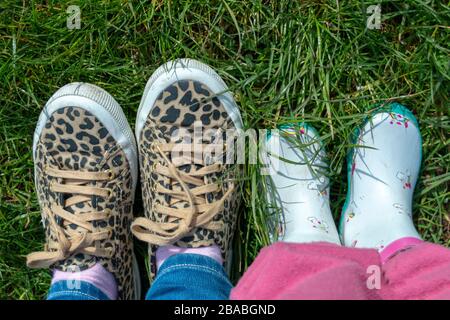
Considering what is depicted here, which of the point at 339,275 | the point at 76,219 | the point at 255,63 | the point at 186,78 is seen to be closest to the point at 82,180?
the point at 76,219

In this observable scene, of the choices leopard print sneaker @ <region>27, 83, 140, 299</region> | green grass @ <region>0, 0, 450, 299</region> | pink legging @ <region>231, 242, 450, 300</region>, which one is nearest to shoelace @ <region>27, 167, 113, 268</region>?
leopard print sneaker @ <region>27, 83, 140, 299</region>

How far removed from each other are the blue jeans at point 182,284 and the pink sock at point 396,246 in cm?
35

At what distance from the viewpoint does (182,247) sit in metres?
1.25

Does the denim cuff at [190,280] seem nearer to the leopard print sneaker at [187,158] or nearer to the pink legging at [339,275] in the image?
the leopard print sneaker at [187,158]

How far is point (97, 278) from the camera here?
4.09 ft

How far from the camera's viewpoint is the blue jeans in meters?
1.11

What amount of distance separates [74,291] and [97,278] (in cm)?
7

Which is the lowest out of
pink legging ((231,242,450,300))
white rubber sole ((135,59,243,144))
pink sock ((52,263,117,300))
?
pink legging ((231,242,450,300))

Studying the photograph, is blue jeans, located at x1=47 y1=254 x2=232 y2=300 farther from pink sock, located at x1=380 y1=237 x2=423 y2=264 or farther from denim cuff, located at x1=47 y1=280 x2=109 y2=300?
pink sock, located at x1=380 y1=237 x2=423 y2=264

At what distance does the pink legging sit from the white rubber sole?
0.42 meters

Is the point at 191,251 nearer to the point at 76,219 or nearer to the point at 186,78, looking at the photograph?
the point at 76,219

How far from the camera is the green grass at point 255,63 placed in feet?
4.10
